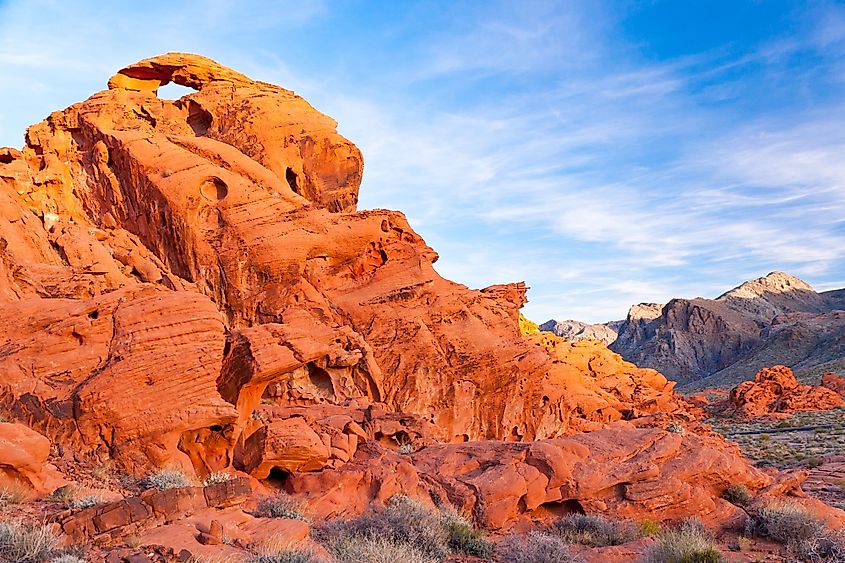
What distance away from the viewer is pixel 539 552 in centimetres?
980

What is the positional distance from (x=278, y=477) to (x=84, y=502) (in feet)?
16.5

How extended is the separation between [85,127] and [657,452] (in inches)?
1107

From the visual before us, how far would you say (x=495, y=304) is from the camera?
29141 mm

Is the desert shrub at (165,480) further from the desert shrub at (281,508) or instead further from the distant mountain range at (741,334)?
the distant mountain range at (741,334)

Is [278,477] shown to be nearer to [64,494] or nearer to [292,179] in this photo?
[64,494]

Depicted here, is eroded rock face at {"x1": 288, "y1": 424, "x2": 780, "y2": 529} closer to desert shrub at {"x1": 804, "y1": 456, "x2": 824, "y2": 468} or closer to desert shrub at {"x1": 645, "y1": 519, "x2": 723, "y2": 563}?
desert shrub at {"x1": 645, "y1": 519, "x2": 723, "y2": 563}

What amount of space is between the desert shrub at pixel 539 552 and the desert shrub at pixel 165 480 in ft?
19.2

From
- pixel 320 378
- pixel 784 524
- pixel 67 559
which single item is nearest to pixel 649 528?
pixel 784 524

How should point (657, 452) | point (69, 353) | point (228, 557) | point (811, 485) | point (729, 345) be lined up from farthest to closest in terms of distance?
point (729, 345) → point (811, 485) → point (657, 452) → point (69, 353) → point (228, 557)

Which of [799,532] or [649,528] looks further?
[649,528]

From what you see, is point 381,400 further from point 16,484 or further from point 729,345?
point 729,345

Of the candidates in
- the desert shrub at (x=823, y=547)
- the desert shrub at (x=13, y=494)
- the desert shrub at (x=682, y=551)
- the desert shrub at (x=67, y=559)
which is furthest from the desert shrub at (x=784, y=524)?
the desert shrub at (x=13, y=494)

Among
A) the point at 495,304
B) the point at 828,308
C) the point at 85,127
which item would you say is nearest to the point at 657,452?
the point at 495,304

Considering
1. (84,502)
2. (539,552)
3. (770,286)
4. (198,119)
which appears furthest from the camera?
(770,286)
